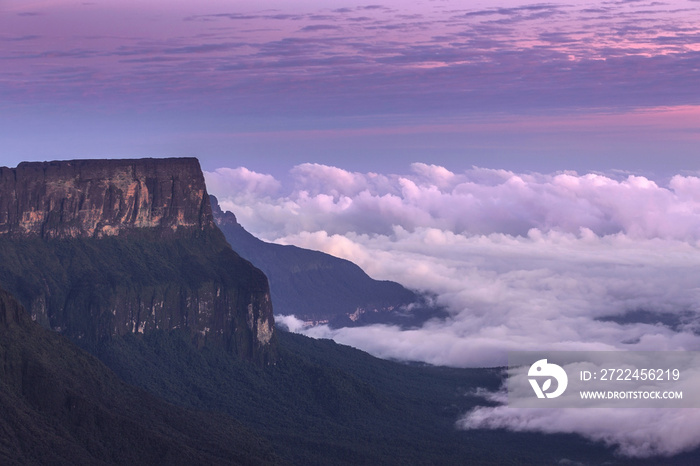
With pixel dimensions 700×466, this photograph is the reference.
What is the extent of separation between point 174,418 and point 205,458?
1697 centimetres

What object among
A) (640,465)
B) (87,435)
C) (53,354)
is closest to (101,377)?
(53,354)

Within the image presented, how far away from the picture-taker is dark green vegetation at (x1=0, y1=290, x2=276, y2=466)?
486 ft

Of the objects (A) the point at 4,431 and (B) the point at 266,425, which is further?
(B) the point at 266,425

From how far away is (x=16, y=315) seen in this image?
169625 mm

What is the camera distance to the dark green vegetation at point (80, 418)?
14812cm

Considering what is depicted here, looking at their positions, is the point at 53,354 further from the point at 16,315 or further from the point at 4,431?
the point at 4,431

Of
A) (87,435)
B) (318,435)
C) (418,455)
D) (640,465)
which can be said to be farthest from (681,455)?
(87,435)

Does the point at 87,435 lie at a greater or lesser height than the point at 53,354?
lesser

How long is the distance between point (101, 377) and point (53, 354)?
26.8 ft

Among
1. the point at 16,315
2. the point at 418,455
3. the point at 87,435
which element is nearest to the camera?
the point at 87,435

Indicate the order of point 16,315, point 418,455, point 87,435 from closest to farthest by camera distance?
point 87,435 < point 16,315 < point 418,455

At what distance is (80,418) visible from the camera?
516 feet

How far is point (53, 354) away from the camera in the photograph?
170 meters

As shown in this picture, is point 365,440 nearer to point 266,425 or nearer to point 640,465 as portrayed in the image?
point 266,425
